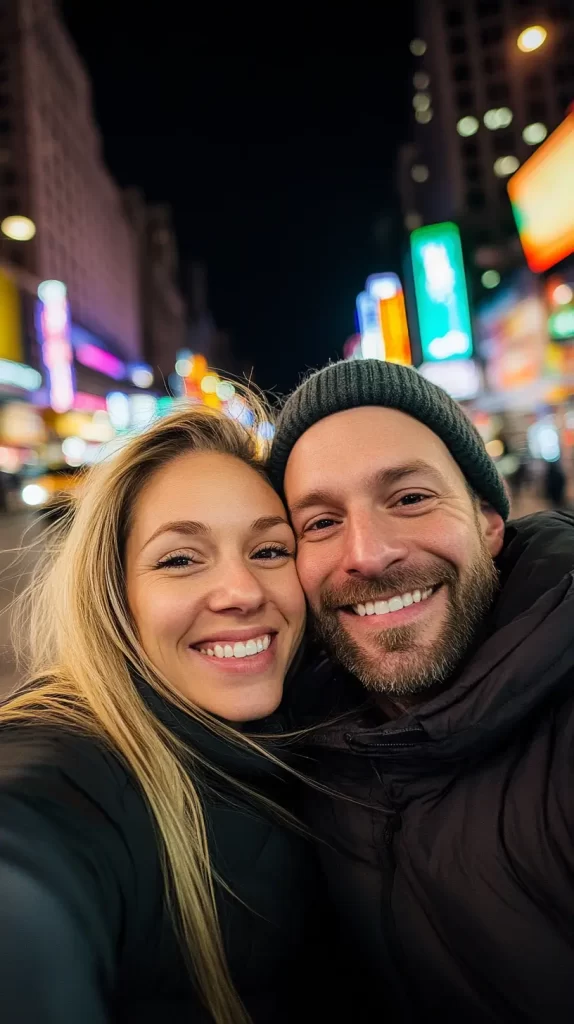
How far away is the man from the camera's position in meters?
1.60

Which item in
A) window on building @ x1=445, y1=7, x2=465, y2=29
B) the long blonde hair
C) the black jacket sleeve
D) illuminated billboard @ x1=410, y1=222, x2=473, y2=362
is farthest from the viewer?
window on building @ x1=445, y1=7, x2=465, y2=29

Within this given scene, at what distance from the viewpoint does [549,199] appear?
35.5ft

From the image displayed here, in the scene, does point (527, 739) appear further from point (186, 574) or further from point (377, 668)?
point (186, 574)

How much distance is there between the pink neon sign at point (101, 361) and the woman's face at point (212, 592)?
6485 centimetres

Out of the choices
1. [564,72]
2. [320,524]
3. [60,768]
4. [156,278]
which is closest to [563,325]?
[320,524]

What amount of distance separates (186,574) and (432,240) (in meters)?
21.4

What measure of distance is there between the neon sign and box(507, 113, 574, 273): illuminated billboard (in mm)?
37482

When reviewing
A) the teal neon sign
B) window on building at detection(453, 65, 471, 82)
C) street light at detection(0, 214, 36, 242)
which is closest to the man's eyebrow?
the teal neon sign

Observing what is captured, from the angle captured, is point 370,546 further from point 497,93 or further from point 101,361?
point 497,93

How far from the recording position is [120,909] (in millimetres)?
1497

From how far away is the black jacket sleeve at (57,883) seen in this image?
118 centimetres

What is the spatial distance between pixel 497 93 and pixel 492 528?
3458 inches

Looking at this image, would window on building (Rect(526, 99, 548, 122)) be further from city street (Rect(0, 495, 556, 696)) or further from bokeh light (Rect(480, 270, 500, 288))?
city street (Rect(0, 495, 556, 696))

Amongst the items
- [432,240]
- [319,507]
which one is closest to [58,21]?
[432,240]
